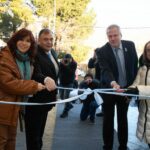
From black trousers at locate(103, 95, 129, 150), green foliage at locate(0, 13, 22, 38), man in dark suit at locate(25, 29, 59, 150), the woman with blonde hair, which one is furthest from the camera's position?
green foliage at locate(0, 13, 22, 38)

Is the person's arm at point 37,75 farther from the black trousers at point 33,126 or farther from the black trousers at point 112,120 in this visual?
the black trousers at point 112,120

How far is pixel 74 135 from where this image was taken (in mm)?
7512

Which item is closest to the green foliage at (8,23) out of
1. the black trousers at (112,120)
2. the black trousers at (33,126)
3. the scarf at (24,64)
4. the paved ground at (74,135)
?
the paved ground at (74,135)

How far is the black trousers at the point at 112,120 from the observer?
5.96m

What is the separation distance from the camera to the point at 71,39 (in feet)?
145

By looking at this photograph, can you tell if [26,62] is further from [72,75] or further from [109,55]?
[72,75]

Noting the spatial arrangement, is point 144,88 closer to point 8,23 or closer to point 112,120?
point 112,120

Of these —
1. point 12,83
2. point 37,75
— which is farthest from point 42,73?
point 12,83

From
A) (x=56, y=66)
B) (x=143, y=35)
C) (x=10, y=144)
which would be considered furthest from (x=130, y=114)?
(x=143, y=35)

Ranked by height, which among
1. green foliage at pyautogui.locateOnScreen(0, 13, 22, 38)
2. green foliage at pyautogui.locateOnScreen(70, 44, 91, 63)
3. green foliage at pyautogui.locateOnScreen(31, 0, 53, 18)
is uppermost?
green foliage at pyautogui.locateOnScreen(31, 0, 53, 18)

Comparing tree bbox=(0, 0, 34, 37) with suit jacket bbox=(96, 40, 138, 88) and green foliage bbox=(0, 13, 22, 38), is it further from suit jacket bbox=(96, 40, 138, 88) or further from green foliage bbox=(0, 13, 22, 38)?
suit jacket bbox=(96, 40, 138, 88)

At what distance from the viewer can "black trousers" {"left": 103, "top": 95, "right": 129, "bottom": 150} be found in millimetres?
5962

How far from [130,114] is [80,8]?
35324mm

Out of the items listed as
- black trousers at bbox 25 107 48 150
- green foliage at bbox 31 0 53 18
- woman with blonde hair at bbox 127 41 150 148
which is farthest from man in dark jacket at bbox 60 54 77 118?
green foliage at bbox 31 0 53 18
